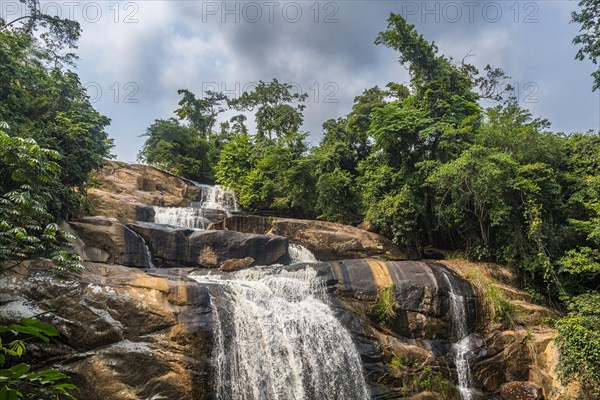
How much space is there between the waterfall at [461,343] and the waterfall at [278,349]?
330cm

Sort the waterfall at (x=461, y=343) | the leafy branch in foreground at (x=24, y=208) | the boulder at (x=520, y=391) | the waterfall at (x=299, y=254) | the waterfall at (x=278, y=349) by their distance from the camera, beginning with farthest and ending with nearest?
the waterfall at (x=299, y=254)
the waterfall at (x=461, y=343)
the boulder at (x=520, y=391)
the waterfall at (x=278, y=349)
the leafy branch in foreground at (x=24, y=208)

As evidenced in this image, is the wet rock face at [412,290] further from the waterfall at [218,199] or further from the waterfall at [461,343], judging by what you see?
the waterfall at [218,199]

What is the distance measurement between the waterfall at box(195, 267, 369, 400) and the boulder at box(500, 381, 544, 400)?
A: 440cm

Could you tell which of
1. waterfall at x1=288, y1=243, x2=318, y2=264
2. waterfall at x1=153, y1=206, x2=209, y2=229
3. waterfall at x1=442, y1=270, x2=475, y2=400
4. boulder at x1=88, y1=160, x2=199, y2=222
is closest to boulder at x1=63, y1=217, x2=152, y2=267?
boulder at x1=88, y1=160, x2=199, y2=222

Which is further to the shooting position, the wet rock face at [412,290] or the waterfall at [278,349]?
the wet rock face at [412,290]

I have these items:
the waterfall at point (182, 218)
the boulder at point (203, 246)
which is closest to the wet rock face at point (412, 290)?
the boulder at point (203, 246)

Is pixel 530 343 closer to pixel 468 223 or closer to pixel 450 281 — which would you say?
pixel 450 281

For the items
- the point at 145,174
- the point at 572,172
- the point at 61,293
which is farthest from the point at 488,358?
the point at 145,174

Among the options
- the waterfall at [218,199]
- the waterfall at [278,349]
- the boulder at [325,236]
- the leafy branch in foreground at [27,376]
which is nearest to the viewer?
the leafy branch in foreground at [27,376]

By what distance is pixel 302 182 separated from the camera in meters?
21.5

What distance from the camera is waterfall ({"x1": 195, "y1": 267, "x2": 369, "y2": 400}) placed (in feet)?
29.0

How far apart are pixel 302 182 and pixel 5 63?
14223 mm

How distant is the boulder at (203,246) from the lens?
14056mm

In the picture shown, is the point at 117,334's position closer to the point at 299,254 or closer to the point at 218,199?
the point at 299,254
